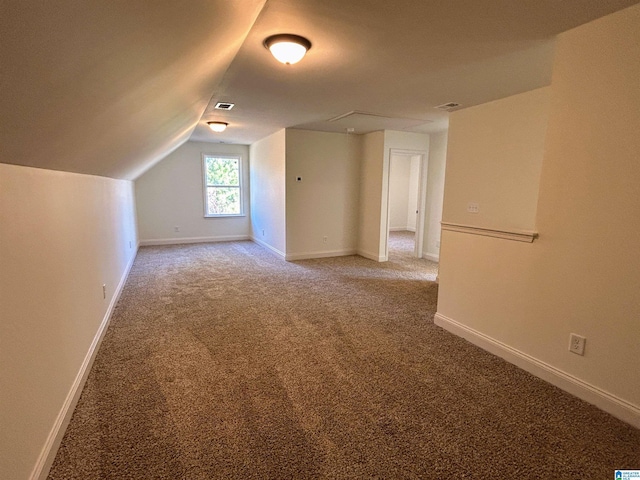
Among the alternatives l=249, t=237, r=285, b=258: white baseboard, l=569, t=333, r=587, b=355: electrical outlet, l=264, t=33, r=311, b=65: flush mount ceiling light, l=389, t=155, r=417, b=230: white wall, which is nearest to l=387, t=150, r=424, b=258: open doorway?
l=389, t=155, r=417, b=230: white wall

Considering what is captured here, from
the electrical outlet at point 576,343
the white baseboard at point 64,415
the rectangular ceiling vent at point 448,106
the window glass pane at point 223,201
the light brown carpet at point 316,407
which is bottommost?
the light brown carpet at point 316,407

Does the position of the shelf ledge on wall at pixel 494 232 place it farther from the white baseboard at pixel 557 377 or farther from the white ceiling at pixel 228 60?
the white ceiling at pixel 228 60

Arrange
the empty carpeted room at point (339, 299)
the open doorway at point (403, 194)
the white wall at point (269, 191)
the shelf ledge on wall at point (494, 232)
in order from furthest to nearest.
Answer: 1. the open doorway at point (403, 194)
2. the white wall at point (269, 191)
3. the shelf ledge on wall at point (494, 232)
4. the empty carpeted room at point (339, 299)

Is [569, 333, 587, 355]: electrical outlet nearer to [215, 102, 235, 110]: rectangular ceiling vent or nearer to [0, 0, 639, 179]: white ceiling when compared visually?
[0, 0, 639, 179]: white ceiling

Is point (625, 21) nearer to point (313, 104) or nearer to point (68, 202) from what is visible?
point (313, 104)

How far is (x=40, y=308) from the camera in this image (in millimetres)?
Result: 1531

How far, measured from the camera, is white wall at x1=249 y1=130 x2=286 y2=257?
224 inches

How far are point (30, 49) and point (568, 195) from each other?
259 centimetres

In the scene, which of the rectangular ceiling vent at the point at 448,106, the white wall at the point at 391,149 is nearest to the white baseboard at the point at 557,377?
the rectangular ceiling vent at the point at 448,106

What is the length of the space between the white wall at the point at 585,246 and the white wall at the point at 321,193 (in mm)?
3571

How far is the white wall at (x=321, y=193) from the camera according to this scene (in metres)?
5.54

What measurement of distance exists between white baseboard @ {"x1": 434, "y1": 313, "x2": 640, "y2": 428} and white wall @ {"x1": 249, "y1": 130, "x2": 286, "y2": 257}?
366cm

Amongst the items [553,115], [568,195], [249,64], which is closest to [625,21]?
[553,115]

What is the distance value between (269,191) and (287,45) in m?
4.39
